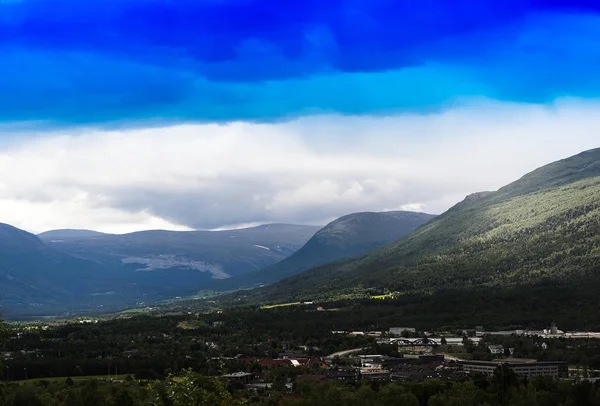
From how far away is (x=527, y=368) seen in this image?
378 ft

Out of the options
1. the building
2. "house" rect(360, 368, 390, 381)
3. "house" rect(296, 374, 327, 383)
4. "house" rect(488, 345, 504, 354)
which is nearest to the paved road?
"house" rect(360, 368, 390, 381)

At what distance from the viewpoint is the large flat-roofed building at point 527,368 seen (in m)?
113

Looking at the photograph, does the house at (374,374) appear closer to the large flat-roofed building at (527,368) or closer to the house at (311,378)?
the house at (311,378)

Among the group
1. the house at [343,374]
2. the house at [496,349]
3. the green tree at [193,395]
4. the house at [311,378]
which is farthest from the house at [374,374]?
the green tree at [193,395]

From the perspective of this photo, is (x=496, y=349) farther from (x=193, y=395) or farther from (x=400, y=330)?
(x=193, y=395)

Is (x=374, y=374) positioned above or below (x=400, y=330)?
below

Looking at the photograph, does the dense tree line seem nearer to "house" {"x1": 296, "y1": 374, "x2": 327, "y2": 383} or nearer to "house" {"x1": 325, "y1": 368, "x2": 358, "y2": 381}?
"house" {"x1": 296, "y1": 374, "x2": 327, "y2": 383}

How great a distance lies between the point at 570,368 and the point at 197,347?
2287 inches

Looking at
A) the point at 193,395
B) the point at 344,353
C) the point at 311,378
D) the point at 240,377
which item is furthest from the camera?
the point at 344,353

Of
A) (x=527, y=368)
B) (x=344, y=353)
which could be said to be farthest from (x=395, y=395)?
(x=344, y=353)

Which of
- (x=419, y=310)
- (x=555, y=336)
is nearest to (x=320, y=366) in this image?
(x=555, y=336)

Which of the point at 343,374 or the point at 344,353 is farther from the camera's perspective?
the point at 344,353

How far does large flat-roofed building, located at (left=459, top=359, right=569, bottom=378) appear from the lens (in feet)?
370

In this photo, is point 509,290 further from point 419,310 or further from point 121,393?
point 121,393
